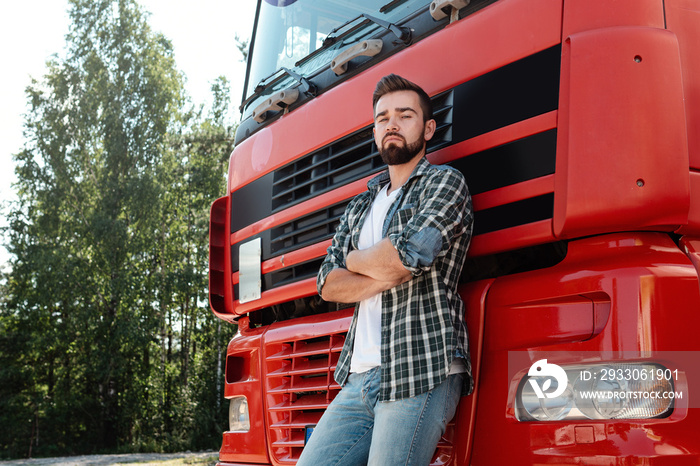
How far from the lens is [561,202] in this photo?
2066 mm

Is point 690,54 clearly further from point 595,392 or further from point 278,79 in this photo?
point 278,79

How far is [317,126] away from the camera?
3176mm

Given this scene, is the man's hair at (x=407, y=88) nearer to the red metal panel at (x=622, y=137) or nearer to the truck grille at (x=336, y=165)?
the truck grille at (x=336, y=165)

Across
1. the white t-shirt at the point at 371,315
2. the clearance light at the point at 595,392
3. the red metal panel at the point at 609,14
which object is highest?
the red metal panel at the point at 609,14

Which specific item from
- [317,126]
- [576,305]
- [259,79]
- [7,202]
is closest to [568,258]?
[576,305]

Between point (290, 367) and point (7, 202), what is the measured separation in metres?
20.4

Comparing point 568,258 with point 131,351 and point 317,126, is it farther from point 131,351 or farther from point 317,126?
point 131,351

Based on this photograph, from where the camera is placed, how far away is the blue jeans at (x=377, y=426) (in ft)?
6.84

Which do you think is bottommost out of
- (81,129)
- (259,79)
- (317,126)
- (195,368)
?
(195,368)

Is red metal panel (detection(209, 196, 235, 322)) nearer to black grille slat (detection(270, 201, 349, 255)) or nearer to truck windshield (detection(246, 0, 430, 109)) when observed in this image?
black grille slat (detection(270, 201, 349, 255))

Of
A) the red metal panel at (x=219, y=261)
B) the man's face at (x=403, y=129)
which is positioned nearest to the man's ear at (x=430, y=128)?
the man's face at (x=403, y=129)

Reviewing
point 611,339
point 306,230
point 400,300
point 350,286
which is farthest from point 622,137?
point 306,230

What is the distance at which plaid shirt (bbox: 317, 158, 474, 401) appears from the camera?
2129 millimetres

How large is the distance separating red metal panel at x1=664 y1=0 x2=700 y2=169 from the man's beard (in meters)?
0.89
